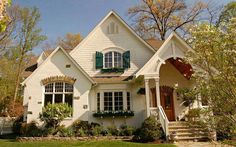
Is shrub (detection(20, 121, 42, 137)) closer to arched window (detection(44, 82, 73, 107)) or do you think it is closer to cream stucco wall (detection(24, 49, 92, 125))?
cream stucco wall (detection(24, 49, 92, 125))

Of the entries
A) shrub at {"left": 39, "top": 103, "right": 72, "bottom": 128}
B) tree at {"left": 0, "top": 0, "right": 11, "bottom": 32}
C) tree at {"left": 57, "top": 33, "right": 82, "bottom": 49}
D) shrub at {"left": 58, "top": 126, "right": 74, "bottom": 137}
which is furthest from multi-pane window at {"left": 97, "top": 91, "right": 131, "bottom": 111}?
tree at {"left": 57, "top": 33, "right": 82, "bottom": 49}

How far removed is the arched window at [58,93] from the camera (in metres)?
Answer: 14.9

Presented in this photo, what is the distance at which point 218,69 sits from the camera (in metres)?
4.76

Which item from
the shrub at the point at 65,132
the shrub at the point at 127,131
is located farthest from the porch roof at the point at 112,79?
the shrub at the point at 65,132

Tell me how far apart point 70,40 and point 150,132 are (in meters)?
27.9

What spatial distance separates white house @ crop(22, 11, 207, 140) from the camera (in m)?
14.5

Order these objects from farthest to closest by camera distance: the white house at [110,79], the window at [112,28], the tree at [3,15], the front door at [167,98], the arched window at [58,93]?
the window at [112,28], the front door at [167,98], the arched window at [58,93], the white house at [110,79], the tree at [3,15]

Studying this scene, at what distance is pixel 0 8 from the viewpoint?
267cm

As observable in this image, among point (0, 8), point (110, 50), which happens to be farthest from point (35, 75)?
point (0, 8)

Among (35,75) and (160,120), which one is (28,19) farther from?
(160,120)

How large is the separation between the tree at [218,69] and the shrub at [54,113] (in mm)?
9802

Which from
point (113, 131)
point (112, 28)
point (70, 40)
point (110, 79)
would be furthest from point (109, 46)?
point (70, 40)

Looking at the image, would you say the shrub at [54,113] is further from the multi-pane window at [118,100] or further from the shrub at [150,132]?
the shrub at [150,132]

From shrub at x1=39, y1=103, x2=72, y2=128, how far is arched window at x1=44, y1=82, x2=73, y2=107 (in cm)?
126
